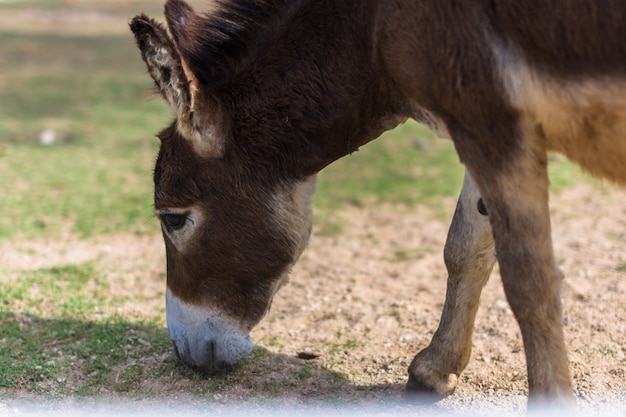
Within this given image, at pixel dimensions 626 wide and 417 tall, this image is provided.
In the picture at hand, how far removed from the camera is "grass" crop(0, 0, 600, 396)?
3951 mm

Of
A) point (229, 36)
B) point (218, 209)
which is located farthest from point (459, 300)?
point (229, 36)

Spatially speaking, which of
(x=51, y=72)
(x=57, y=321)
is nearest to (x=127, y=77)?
(x=51, y=72)

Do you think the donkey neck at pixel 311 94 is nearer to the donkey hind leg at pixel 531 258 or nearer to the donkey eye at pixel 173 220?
the donkey eye at pixel 173 220

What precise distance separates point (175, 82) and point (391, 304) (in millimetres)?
2459

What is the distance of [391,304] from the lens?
494cm

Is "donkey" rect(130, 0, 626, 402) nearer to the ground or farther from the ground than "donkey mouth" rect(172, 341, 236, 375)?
farther from the ground

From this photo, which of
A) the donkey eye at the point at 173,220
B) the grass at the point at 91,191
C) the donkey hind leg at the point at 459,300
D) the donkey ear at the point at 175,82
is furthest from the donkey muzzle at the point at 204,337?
the donkey hind leg at the point at 459,300

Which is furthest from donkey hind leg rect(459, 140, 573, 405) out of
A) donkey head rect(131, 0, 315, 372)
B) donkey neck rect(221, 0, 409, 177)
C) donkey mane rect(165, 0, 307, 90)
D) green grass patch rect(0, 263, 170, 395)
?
green grass patch rect(0, 263, 170, 395)

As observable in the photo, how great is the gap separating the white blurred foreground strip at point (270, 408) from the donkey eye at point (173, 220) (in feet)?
2.81

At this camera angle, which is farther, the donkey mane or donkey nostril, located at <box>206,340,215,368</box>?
donkey nostril, located at <box>206,340,215,368</box>

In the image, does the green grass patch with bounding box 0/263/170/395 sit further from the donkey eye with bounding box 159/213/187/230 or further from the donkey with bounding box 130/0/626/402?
the donkey eye with bounding box 159/213/187/230

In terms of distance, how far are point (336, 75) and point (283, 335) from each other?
1.95 metres

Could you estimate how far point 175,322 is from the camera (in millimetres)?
3592

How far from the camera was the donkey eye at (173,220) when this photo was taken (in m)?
3.42
